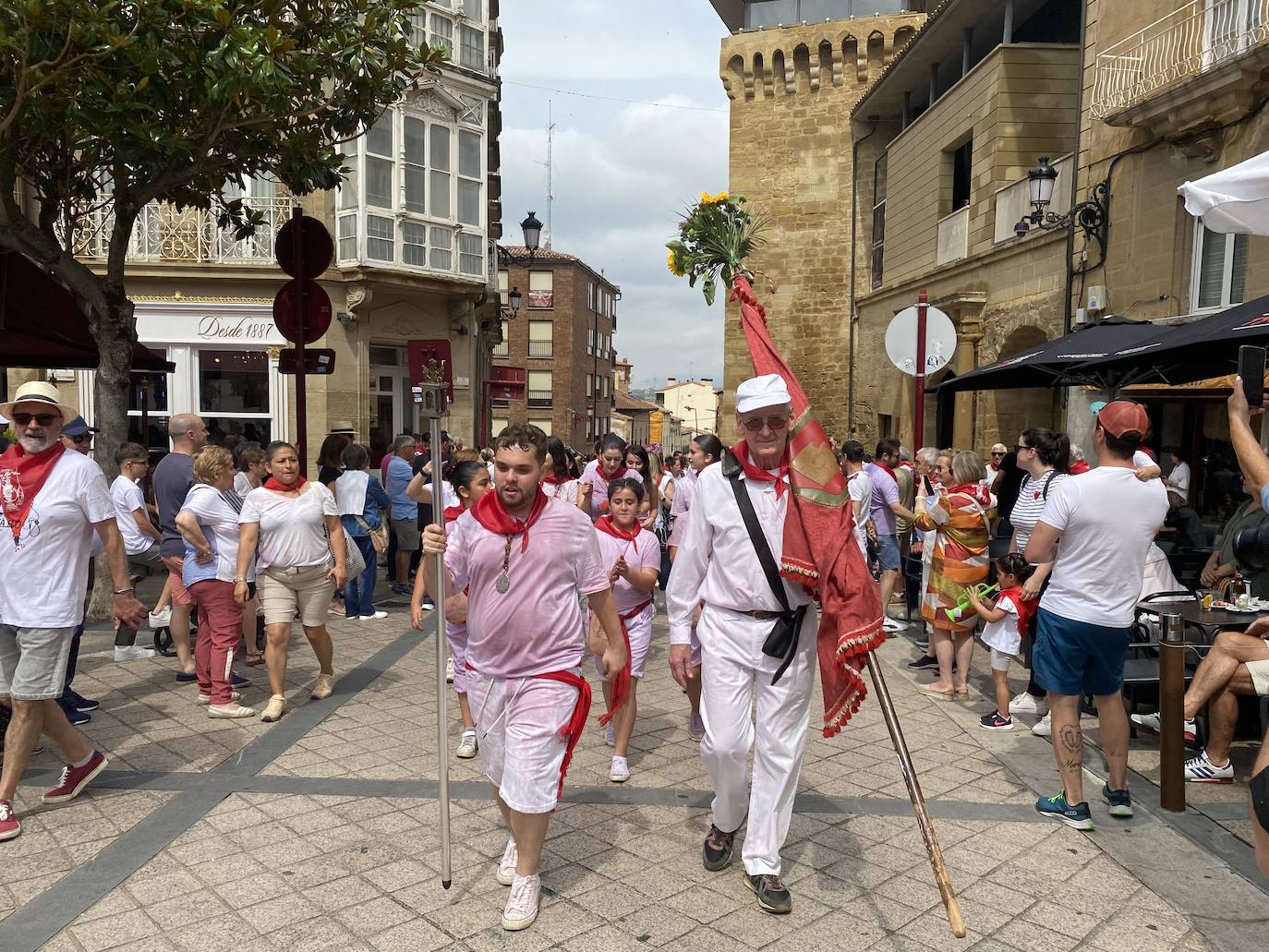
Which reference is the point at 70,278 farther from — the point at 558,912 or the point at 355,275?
the point at 355,275

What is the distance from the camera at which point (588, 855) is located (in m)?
4.15

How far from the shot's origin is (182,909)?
142 inches

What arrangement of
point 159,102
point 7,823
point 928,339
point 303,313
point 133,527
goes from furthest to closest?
point 303,313
point 928,339
point 133,527
point 159,102
point 7,823

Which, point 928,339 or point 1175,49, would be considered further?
point 1175,49

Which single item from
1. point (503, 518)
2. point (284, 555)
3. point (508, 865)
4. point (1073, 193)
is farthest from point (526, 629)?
point (1073, 193)

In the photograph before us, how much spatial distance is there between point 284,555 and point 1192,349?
6.66 meters

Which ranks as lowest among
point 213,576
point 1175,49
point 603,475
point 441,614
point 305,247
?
point 213,576

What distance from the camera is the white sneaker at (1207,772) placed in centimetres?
515

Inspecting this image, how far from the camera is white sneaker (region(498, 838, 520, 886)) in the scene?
3.85 m

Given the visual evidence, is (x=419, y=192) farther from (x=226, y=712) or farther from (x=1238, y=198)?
(x=1238, y=198)

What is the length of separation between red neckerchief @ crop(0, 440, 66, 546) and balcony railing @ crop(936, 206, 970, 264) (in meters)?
16.0

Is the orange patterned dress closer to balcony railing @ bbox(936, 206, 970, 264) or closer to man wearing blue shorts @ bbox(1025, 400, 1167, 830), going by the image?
man wearing blue shorts @ bbox(1025, 400, 1167, 830)

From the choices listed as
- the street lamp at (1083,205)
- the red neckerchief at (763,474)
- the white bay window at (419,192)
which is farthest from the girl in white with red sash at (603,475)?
the white bay window at (419,192)

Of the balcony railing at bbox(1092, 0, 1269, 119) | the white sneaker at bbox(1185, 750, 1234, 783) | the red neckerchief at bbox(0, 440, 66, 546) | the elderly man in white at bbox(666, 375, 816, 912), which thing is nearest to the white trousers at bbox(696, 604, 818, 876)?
the elderly man in white at bbox(666, 375, 816, 912)
